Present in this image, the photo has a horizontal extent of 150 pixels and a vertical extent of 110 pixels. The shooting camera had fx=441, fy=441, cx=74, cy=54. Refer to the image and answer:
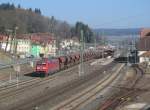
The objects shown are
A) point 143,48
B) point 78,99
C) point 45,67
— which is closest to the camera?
point 78,99

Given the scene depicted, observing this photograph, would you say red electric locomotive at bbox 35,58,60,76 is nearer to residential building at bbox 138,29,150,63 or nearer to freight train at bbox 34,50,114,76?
freight train at bbox 34,50,114,76

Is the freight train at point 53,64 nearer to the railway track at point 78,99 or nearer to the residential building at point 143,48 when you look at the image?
the railway track at point 78,99

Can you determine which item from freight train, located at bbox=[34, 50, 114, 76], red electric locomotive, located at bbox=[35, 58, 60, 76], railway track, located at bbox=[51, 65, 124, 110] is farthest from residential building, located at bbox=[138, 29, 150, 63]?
railway track, located at bbox=[51, 65, 124, 110]

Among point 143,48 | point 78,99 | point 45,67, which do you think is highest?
point 143,48

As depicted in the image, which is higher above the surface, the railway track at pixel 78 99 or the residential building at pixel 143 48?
the residential building at pixel 143 48

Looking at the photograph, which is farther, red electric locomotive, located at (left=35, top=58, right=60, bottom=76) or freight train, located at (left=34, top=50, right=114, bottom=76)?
freight train, located at (left=34, top=50, right=114, bottom=76)

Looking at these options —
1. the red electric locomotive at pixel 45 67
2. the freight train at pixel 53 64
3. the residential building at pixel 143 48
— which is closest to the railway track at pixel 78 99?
the red electric locomotive at pixel 45 67

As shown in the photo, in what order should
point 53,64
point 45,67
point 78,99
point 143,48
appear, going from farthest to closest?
point 143,48
point 53,64
point 45,67
point 78,99

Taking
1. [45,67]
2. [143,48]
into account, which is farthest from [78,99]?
[143,48]

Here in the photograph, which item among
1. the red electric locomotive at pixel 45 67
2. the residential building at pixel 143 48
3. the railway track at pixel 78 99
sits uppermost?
the residential building at pixel 143 48

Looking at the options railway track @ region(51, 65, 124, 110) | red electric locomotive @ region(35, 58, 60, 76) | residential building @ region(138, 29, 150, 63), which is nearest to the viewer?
railway track @ region(51, 65, 124, 110)

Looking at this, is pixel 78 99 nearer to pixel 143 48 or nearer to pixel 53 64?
pixel 53 64

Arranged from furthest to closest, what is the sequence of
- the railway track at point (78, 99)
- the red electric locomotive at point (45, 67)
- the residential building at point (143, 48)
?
the residential building at point (143, 48) < the red electric locomotive at point (45, 67) < the railway track at point (78, 99)

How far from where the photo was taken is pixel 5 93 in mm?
47594
